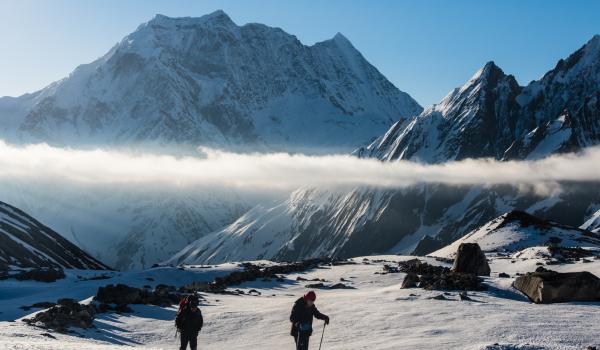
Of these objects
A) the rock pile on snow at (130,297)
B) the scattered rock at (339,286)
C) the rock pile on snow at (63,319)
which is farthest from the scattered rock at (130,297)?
the scattered rock at (339,286)

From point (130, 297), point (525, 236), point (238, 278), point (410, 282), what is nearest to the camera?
point (410, 282)

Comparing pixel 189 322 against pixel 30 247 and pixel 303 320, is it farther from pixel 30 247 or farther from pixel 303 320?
pixel 30 247

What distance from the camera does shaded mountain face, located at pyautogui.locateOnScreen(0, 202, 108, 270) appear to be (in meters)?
115

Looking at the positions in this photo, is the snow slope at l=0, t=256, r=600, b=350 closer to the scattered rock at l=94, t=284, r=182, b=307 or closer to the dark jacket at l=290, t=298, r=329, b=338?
the scattered rock at l=94, t=284, r=182, b=307

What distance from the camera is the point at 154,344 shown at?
32.8m

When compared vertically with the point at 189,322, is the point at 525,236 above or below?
above

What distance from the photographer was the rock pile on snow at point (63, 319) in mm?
34031

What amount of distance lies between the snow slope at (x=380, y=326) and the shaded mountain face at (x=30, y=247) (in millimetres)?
74462

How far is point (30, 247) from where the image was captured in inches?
5005

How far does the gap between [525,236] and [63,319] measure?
96.5m

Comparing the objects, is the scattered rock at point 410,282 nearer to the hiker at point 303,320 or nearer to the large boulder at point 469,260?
the large boulder at point 469,260

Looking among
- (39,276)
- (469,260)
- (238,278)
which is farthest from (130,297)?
(39,276)

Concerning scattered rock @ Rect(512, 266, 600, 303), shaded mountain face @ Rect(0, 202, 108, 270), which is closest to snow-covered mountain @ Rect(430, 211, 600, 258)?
shaded mountain face @ Rect(0, 202, 108, 270)

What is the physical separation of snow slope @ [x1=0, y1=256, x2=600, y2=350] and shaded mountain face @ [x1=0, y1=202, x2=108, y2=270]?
244 ft
